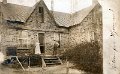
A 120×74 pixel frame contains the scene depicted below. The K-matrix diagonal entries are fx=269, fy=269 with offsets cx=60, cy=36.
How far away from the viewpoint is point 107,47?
3.76 metres

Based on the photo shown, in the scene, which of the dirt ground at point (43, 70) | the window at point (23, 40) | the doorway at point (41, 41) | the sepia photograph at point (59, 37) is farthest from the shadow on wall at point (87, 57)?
the window at point (23, 40)

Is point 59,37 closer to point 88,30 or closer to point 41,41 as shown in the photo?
point 41,41

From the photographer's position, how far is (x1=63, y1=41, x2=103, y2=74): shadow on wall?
3395mm

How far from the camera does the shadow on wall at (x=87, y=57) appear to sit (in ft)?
11.1

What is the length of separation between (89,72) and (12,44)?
111 cm

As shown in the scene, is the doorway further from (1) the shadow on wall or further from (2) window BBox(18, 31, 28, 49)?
(1) the shadow on wall

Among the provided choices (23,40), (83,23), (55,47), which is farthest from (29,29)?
(83,23)

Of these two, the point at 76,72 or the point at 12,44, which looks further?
the point at 76,72

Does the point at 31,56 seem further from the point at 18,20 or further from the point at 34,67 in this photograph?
the point at 18,20

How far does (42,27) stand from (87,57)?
0.76m

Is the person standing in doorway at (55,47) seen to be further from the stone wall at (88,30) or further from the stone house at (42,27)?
the stone wall at (88,30)

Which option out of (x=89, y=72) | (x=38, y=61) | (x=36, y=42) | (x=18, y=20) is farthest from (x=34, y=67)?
(x=89, y=72)

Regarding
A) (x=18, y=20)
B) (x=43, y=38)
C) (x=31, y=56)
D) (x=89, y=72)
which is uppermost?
(x=18, y=20)

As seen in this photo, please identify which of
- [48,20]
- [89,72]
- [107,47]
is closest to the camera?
Answer: [48,20]
